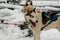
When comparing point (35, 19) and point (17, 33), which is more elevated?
point (35, 19)

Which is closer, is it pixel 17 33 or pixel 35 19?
pixel 35 19

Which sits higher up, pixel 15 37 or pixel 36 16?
pixel 36 16

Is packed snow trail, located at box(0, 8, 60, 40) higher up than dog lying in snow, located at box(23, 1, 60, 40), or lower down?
lower down

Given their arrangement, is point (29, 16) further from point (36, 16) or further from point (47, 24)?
point (47, 24)

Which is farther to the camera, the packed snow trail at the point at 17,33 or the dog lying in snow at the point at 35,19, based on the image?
the packed snow trail at the point at 17,33

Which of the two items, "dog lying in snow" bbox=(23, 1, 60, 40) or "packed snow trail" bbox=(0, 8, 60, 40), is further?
"packed snow trail" bbox=(0, 8, 60, 40)

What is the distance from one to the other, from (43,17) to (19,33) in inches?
44.6

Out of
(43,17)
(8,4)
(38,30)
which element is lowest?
(8,4)

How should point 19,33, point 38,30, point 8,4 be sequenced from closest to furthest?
point 38,30 < point 19,33 < point 8,4

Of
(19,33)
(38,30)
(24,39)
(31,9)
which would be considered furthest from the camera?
(19,33)

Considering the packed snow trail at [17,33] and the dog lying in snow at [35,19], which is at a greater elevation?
the dog lying in snow at [35,19]

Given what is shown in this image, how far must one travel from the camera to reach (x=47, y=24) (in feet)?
5.70

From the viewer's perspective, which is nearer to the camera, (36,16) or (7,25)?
(36,16)

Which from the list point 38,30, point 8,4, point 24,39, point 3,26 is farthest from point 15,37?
point 8,4
